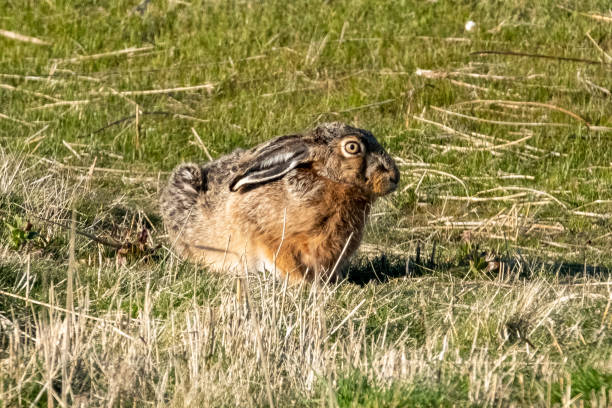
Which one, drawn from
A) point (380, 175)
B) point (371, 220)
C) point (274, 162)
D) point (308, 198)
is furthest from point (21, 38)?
point (380, 175)

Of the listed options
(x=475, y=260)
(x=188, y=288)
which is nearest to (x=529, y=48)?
(x=475, y=260)

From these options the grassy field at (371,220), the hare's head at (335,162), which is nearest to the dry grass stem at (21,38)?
the grassy field at (371,220)

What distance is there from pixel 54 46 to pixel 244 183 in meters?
7.11

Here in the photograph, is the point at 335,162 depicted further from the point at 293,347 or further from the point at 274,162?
the point at 293,347

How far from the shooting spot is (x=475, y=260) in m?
6.81

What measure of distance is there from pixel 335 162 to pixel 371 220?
2310 millimetres

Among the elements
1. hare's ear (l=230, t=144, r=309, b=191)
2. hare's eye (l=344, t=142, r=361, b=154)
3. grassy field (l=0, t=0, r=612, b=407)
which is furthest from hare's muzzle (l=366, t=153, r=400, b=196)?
grassy field (l=0, t=0, r=612, b=407)

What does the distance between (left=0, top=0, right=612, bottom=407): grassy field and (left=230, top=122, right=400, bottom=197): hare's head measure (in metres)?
0.73

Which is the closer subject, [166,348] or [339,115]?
[166,348]

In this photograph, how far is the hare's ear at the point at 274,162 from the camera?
6.43 metres

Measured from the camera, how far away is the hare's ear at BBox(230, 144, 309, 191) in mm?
6434

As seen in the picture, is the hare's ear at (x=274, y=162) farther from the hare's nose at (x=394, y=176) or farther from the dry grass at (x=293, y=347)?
the dry grass at (x=293, y=347)

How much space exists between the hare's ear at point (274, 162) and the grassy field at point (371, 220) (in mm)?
767

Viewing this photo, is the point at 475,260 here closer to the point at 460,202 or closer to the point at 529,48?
the point at 460,202
